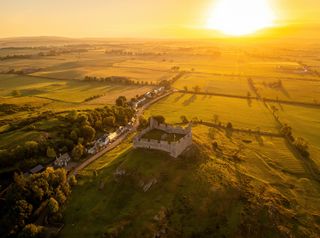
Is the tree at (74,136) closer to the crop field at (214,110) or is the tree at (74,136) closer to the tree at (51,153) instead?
the tree at (51,153)

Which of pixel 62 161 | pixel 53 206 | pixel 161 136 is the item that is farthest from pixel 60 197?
pixel 161 136

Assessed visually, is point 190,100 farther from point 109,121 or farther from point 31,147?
point 31,147

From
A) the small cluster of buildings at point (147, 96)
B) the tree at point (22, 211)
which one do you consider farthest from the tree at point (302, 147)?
the tree at point (22, 211)

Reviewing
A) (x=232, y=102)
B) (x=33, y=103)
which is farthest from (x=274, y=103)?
(x=33, y=103)

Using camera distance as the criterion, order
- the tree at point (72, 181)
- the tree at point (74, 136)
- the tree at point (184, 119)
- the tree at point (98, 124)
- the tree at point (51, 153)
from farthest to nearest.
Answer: the tree at point (184, 119), the tree at point (98, 124), the tree at point (74, 136), the tree at point (51, 153), the tree at point (72, 181)

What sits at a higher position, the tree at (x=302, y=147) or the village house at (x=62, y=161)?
the village house at (x=62, y=161)
